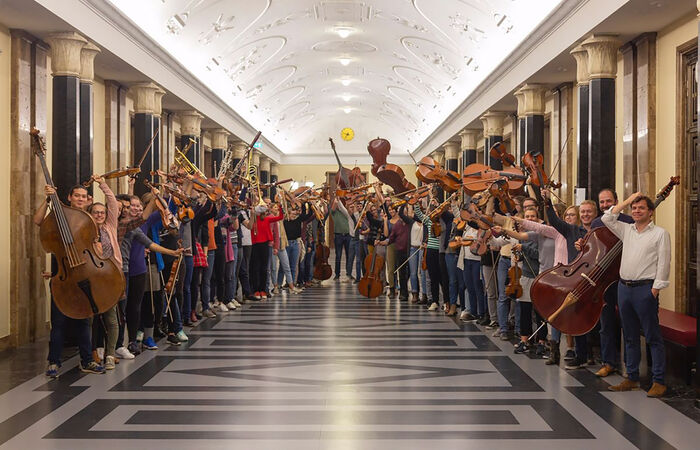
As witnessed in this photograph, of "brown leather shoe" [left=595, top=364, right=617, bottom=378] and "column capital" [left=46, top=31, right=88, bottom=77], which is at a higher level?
"column capital" [left=46, top=31, right=88, bottom=77]

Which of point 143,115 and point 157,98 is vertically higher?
point 157,98

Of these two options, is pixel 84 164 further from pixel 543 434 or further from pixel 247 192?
pixel 543 434

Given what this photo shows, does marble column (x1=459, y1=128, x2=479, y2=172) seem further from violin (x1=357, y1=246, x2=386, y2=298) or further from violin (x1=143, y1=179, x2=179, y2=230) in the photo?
violin (x1=143, y1=179, x2=179, y2=230)

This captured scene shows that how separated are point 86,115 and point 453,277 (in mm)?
5556

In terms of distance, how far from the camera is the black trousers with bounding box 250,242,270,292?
40.1 feet

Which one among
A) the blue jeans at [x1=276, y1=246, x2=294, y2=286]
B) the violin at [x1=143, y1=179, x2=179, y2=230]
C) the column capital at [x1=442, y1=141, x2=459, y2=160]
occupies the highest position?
the column capital at [x1=442, y1=141, x2=459, y2=160]

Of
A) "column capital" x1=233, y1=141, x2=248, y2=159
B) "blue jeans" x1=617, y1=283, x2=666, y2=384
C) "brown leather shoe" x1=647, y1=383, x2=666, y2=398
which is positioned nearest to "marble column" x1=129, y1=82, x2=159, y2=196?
"blue jeans" x1=617, y1=283, x2=666, y2=384

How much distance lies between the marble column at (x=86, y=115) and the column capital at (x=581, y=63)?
20.3ft

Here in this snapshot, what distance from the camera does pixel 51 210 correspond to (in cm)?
595

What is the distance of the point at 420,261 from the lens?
1235 cm

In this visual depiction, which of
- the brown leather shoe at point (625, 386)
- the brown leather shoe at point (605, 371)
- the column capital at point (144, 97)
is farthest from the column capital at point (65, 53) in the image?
the brown leather shoe at point (625, 386)

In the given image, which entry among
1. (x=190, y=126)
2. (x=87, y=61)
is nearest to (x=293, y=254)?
(x=190, y=126)

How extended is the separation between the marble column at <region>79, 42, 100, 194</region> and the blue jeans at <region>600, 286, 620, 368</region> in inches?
238

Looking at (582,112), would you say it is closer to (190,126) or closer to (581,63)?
(581,63)
